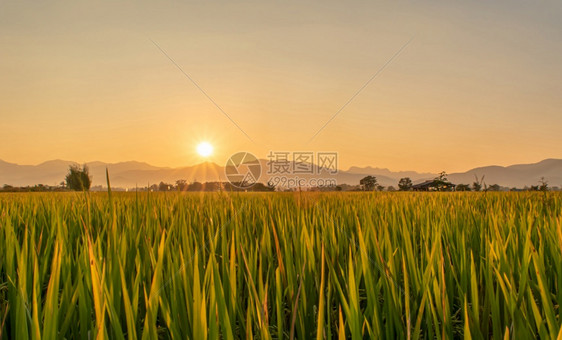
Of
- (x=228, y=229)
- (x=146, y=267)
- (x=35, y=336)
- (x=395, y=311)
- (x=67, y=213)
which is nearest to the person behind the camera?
(x=35, y=336)

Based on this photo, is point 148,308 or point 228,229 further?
point 228,229

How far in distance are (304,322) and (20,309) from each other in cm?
75

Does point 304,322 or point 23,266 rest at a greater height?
point 23,266

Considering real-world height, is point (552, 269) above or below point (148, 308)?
below

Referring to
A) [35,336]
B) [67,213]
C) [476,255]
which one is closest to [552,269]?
[476,255]

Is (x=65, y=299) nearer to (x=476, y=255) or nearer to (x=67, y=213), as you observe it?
(x=476, y=255)

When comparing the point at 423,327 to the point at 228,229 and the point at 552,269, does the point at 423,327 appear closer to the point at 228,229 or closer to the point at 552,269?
the point at 552,269

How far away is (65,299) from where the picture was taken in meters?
1.07

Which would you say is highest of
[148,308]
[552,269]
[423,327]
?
[148,308]

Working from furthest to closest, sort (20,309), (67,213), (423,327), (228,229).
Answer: (67,213) → (228,229) → (423,327) → (20,309)

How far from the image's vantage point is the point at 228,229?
8.13 feet

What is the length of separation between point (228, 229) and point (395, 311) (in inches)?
64.5

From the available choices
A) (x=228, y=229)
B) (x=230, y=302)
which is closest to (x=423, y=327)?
(x=230, y=302)

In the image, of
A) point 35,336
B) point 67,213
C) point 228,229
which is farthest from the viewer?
point 67,213
